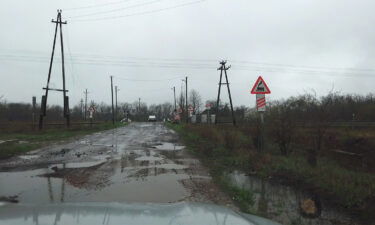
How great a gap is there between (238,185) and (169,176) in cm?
191

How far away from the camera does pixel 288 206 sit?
5.93m

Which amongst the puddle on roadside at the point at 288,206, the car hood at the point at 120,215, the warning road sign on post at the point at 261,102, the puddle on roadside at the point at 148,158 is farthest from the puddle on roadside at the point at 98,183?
the warning road sign on post at the point at 261,102

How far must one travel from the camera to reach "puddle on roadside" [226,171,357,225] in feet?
17.1

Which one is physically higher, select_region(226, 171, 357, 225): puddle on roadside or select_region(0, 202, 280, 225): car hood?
select_region(0, 202, 280, 225): car hood

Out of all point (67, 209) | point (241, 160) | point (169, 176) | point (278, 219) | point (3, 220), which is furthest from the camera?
point (241, 160)

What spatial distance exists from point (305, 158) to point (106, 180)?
21.6 feet

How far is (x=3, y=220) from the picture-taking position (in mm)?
2842

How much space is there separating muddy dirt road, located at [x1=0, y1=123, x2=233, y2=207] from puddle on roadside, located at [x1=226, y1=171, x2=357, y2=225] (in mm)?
732

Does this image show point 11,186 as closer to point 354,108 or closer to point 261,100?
point 261,100

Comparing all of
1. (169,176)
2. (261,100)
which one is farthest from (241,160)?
(169,176)

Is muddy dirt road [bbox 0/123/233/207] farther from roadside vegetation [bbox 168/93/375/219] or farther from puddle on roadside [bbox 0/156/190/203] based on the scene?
roadside vegetation [bbox 168/93/375/219]

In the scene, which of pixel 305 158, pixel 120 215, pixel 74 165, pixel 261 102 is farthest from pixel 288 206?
pixel 74 165

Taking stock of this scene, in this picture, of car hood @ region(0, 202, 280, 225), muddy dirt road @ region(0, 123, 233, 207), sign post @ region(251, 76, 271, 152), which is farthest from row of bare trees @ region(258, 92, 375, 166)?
car hood @ region(0, 202, 280, 225)

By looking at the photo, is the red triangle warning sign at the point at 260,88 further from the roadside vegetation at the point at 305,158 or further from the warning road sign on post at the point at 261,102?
the roadside vegetation at the point at 305,158
